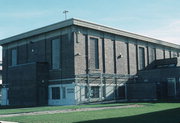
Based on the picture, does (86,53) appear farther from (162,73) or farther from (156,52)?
(156,52)

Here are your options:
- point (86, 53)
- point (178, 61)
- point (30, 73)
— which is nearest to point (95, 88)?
point (86, 53)

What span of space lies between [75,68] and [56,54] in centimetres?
411

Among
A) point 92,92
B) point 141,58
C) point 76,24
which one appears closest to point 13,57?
point 76,24

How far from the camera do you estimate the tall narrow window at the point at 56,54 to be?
38.3 metres

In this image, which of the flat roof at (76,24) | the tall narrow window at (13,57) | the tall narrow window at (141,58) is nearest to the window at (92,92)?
the flat roof at (76,24)

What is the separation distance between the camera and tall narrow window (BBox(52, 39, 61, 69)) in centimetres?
3828

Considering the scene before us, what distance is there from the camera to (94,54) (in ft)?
128

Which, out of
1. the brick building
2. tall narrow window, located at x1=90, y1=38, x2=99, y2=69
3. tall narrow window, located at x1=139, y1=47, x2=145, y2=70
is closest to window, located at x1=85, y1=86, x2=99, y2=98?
the brick building

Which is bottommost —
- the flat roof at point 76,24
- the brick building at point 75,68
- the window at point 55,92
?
the window at point 55,92

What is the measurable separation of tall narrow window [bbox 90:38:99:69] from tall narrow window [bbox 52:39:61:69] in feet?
13.8

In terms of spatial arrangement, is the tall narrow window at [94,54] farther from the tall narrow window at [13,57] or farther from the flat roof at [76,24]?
the tall narrow window at [13,57]

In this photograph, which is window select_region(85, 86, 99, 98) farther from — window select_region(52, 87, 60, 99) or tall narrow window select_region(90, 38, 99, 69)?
window select_region(52, 87, 60, 99)

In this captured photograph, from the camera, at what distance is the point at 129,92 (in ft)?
137

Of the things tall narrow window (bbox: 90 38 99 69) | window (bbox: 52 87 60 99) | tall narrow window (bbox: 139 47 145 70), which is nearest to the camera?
window (bbox: 52 87 60 99)
